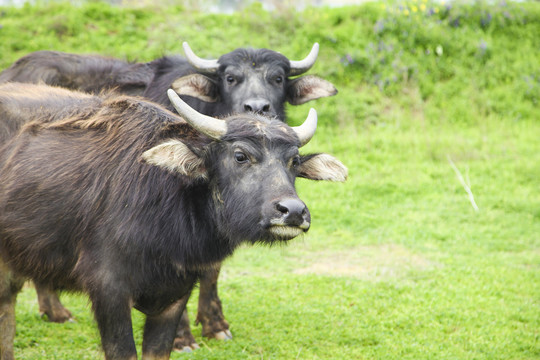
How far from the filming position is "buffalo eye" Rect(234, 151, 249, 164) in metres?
3.99

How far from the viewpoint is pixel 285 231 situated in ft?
12.5

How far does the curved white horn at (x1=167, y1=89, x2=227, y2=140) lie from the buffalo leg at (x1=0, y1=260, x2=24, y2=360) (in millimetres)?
1932

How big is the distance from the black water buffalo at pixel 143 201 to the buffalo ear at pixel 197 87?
75.1 inches

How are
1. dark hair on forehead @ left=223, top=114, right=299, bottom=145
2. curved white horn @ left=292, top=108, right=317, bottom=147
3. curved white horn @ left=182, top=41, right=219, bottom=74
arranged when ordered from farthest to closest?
1. curved white horn @ left=182, top=41, right=219, bottom=74
2. curved white horn @ left=292, top=108, right=317, bottom=147
3. dark hair on forehead @ left=223, top=114, right=299, bottom=145

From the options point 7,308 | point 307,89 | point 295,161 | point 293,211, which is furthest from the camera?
point 307,89

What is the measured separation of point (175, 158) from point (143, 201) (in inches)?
14.9

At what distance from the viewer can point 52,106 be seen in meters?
4.65

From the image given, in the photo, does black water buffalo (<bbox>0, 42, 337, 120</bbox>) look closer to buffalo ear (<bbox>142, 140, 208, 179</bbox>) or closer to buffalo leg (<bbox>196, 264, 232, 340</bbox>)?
buffalo leg (<bbox>196, 264, 232, 340</bbox>)

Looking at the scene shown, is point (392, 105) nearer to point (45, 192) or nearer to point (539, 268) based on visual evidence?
point (539, 268)

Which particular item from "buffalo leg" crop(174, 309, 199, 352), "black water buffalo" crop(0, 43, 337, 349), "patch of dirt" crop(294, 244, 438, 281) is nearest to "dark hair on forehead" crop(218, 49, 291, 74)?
"black water buffalo" crop(0, 43, 337, 349)

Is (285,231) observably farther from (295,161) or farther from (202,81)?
(202,81)

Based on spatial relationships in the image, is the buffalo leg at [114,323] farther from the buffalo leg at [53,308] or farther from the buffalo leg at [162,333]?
the buffalo leg at [53,308]

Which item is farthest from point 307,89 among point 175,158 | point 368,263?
point 175,158

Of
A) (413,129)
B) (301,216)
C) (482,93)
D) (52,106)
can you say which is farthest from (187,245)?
(482,93)
